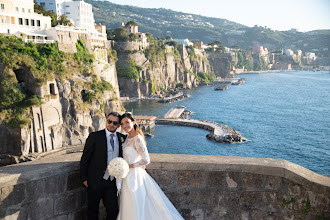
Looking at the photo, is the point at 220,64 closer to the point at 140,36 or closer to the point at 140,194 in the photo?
the point at 140,36

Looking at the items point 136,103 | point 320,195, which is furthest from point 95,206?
point 136,103

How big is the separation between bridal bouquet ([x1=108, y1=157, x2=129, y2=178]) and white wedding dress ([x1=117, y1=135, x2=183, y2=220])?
16cm

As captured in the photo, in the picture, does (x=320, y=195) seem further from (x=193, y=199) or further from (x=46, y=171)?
(x=46, y=171)

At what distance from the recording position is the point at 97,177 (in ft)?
13.2

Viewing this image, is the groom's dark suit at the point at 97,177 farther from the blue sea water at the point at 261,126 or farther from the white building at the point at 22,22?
the white building at the point at 22,22

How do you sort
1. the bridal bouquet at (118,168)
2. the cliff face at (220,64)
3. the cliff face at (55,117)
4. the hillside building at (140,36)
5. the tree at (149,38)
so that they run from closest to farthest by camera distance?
the bridal bouquet at (118,168) < the cliff face at (55,117) < the hillside building at (140,36) < the tree at (149,38) < the cliff face at (220,64)

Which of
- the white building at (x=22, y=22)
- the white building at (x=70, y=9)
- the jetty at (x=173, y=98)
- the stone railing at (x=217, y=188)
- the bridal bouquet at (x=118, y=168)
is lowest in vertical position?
the jetty at (x=173, y=98)

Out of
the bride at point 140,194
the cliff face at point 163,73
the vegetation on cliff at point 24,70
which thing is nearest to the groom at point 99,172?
the bride at point 140,194

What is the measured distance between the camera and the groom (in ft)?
13.1

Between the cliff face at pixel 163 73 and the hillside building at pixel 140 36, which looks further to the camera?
the hillside building at pixel 140 36

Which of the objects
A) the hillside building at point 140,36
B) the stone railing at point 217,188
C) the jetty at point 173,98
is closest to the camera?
the stone railing at point 217,188

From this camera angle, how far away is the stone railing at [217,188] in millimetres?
3977

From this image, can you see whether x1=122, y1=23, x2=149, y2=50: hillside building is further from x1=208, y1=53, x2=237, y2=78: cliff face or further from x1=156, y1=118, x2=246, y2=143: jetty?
x1=208, y1=53, x2=237, y2=78: cliff face

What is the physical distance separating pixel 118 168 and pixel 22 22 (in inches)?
1633
